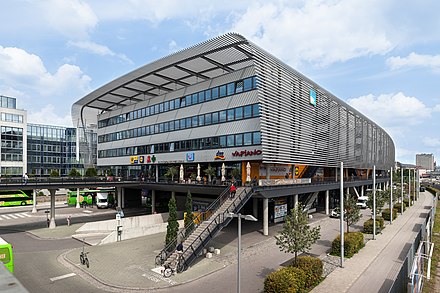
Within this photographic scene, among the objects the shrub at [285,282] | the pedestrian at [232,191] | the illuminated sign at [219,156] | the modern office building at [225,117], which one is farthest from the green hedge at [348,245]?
the illuminated sign at [219,156]

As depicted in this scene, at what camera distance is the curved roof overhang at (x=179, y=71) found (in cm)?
3400

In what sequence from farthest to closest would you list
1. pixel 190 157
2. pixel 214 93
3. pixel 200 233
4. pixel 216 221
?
pixel 190 157
pixel 214 93
pixel 216 221
pixel 200 233

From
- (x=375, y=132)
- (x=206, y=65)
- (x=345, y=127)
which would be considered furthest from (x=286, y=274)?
(x=375, y=132)

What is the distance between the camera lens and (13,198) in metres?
59.2

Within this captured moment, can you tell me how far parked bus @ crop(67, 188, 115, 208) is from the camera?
5536 centimetres

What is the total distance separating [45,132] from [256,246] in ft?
311

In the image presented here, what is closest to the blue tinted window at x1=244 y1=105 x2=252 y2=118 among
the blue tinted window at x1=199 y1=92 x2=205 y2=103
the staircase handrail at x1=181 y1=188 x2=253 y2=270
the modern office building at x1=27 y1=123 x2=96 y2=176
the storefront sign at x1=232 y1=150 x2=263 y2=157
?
the storefront sign at x1=232 y1=150 x2=263 y2=157

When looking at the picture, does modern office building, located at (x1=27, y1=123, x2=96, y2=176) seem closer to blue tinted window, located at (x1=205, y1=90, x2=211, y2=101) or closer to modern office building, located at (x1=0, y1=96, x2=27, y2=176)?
modern office building, located at (x1=0, y1=96, x2=27, y2=176)

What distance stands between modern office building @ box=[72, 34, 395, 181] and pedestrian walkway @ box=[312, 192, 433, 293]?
14.1 m

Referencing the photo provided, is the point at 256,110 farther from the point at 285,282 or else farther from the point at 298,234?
the point at 285,282

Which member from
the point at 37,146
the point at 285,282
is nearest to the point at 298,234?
the point at 285,282

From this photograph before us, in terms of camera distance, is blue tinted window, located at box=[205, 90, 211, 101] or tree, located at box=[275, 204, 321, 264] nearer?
tree, located at box=[275, 204, 321, 264]

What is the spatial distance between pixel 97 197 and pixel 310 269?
48096mm

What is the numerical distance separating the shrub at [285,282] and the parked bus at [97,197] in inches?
1846
